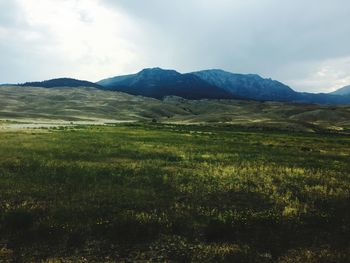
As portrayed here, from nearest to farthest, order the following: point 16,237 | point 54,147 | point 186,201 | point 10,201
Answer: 1. point 16,237
2. point 10,201
3. point 186,201
4. point 54,147

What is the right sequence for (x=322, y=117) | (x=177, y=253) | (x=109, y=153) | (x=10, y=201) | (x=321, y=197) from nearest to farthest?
(x=177, y=253) < (x=10, y=201) < (x=321, y=197) < (x=109, y=153) < (x=322, y=117)

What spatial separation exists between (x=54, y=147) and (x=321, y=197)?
101 feet

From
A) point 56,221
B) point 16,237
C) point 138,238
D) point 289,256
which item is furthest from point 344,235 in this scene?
point 16,237

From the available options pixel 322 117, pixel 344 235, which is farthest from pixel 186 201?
pixel 322 117

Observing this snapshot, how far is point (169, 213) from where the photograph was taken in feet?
63.9

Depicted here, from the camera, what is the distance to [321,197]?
77.6 ft

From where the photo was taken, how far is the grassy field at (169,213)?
15289 millimetres

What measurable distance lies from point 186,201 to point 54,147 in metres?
26.8

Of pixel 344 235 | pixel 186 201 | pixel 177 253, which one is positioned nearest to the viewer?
pixel 177 253

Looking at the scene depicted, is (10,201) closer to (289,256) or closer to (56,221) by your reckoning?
(56,221)

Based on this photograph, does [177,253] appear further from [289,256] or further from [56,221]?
[56,221]

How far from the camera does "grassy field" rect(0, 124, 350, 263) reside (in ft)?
50.2

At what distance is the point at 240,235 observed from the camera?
56.1 ft

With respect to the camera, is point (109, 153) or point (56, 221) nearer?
point (56, 221)
